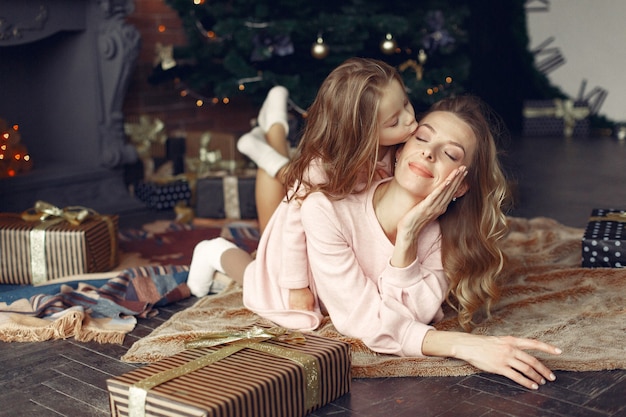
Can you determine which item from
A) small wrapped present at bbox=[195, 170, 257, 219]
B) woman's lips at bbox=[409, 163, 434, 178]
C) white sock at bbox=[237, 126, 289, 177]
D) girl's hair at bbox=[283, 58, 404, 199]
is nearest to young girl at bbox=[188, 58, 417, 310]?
girl's hair at bbox=[283, 58, 404, 199]

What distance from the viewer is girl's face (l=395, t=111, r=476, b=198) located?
7.77 feet

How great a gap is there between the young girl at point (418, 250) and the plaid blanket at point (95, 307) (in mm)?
485

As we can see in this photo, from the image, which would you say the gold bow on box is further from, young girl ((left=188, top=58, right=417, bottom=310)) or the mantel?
the mantel

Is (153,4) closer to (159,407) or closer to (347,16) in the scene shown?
(347,16)

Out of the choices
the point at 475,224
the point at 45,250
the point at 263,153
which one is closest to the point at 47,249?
the point at 45,250

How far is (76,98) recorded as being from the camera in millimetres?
4789

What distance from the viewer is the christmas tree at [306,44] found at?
14.7ft

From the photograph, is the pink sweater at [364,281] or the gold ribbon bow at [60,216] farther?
the gold ribbon bow at [60,216]

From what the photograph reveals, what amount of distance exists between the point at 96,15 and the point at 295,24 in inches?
45.1

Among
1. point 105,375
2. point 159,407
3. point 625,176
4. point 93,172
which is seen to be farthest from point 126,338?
point 625,176

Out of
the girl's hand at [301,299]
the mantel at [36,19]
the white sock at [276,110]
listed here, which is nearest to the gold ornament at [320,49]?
the white sock at [276,110]

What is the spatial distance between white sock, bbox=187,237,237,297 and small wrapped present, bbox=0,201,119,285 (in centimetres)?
47

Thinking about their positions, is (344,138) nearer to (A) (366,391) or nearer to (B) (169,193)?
(A) (366,391)

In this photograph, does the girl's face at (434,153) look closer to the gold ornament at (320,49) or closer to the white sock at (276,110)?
the white sock at (276,110)
